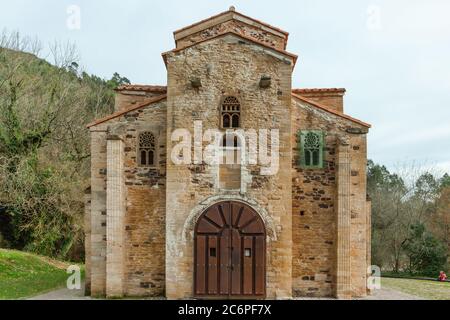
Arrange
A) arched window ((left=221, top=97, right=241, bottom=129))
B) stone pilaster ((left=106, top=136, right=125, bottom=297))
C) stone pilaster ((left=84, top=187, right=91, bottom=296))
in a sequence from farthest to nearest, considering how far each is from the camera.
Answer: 1. stone pilaster ((left=84, top=187, right=91, bottom=296))
2. arched window ((left=221, top=97, right=241, bottom=129))
3. stone pilaster ((left=106, top=136, right=125, bottom=297))

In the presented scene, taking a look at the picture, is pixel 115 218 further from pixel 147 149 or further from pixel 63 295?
pixel 63 295

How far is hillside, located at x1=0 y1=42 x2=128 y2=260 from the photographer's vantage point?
26.2 meters

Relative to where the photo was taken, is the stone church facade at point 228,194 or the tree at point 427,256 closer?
the stone church facade at point 228,194

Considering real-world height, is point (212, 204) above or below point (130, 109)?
below

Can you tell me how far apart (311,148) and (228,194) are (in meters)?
3.26

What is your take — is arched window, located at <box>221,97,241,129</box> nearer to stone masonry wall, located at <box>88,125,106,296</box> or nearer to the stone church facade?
the stone church facade

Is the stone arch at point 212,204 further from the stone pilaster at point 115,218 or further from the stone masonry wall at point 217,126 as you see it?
the stone pilaster at point 115,218

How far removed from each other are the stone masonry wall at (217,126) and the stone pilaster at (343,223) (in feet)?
5.35

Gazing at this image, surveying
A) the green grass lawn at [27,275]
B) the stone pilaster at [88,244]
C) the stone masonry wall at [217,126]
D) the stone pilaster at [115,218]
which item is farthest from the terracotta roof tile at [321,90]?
the green grass lawn at [27,275]

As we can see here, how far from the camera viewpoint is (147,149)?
16.0 metres

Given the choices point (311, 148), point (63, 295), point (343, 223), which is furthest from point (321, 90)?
point (63, 295)

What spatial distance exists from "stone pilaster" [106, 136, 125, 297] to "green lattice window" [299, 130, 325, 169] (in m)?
6.03

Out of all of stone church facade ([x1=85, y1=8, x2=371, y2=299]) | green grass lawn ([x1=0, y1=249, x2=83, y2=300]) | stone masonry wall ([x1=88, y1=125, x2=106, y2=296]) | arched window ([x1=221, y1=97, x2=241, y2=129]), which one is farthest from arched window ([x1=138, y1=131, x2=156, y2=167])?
green grass lawn ([x1=0, y1=249, x2=83, y2=300])

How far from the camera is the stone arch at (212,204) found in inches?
594
